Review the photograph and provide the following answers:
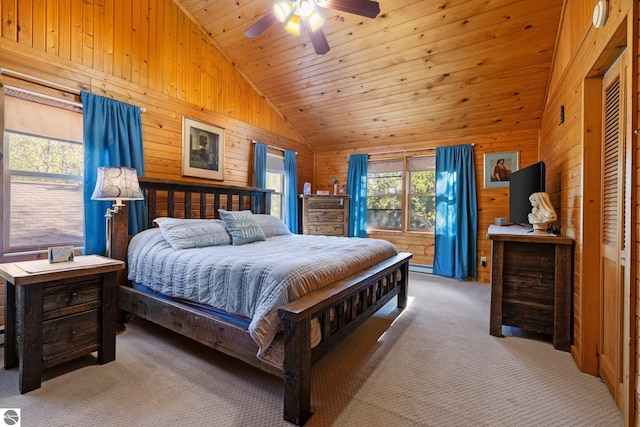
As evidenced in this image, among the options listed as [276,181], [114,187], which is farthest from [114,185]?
[276,181]

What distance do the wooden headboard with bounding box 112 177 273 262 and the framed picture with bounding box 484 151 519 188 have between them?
11.0 ft

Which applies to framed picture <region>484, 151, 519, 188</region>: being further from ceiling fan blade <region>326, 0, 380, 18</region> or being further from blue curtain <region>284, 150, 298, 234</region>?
ceiling fan blade <region>326, 0, 380, 18</region>

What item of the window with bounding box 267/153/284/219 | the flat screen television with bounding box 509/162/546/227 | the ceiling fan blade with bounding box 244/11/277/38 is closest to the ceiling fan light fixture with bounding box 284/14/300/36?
the ceiling fan blade with bounding box 244/11/277/38

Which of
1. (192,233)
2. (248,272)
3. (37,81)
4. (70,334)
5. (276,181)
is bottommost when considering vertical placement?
(70,334)

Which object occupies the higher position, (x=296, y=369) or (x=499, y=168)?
(x=499, y=168)

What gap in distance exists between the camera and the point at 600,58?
178 centimetres

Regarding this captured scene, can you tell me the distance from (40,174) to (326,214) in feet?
11.6

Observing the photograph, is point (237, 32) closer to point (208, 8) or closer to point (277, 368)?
point (208, 8)

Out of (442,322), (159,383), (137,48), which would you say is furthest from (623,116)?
(137,48)

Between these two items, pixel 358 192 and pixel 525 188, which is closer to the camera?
pixel 525 188

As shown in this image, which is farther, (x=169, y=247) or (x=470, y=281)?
(x=470, y=281)

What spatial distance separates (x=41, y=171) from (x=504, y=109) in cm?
527

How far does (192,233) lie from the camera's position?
2.60 metres

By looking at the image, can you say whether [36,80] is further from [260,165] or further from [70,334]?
[260,165]
